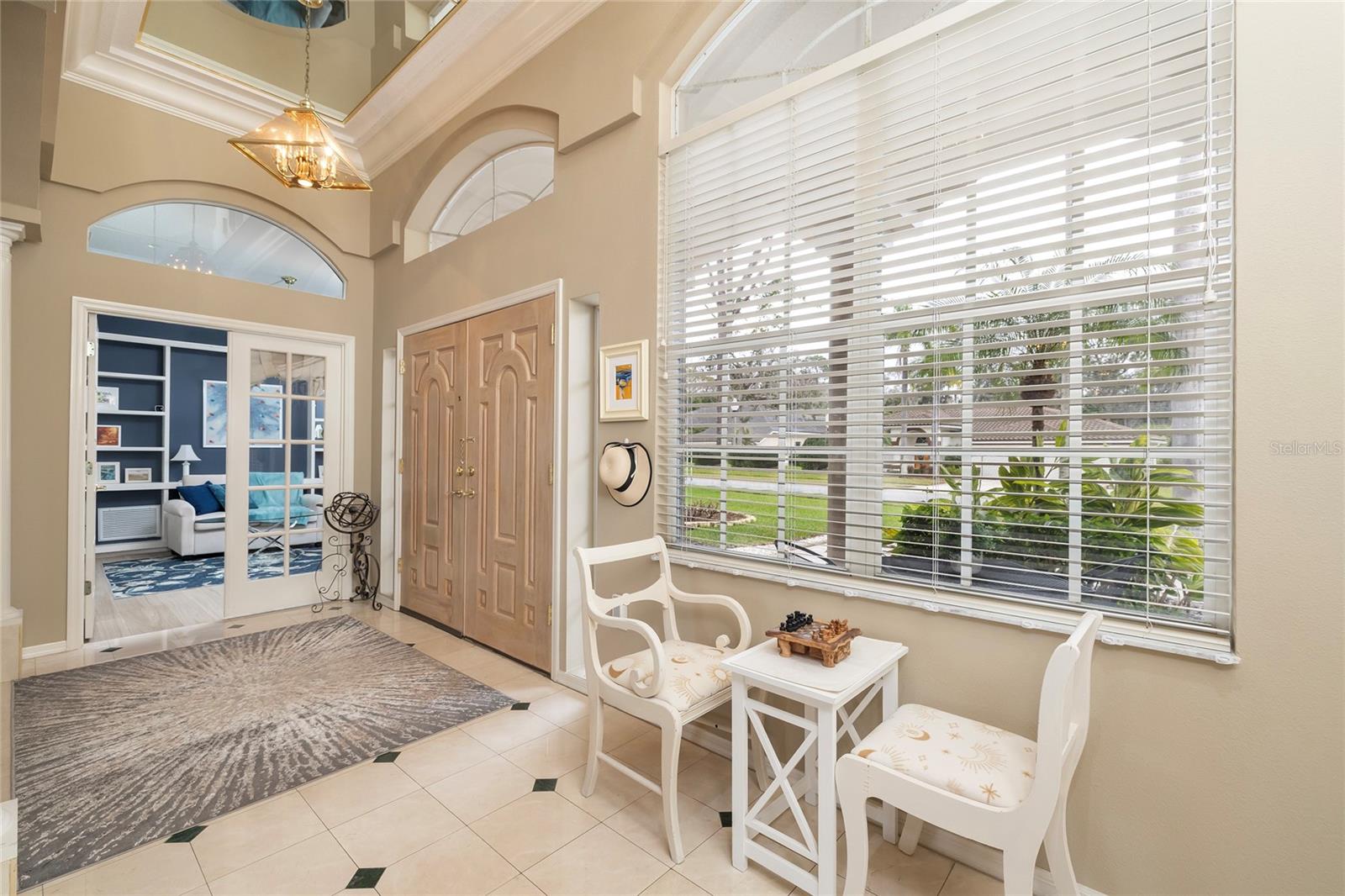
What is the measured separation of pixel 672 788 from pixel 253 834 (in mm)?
1441

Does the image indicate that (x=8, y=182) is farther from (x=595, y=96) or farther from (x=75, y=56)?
(x=595, y=96)

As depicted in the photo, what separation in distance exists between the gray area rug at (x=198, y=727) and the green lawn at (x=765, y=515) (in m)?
1.50

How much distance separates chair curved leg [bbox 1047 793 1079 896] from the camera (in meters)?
1.51

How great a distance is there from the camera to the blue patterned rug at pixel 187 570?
4.52 metres

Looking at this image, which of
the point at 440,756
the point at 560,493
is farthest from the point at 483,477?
the point at 440,756

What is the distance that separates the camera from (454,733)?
8.75 feet

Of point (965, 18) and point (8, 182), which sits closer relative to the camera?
point (965, 18)

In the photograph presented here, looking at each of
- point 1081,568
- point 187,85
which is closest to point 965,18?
point 1081,568

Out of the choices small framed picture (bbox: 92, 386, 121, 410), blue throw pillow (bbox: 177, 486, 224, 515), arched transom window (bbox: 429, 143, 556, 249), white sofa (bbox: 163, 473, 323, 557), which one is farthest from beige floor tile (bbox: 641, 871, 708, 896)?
small framed picture (bbox: 92, 386, 121, 410)

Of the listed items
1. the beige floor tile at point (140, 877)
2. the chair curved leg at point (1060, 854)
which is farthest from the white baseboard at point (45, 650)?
the chair curved leg at point (1060, 854)

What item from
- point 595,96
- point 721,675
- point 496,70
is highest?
point 496,70

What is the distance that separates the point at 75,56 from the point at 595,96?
322cm

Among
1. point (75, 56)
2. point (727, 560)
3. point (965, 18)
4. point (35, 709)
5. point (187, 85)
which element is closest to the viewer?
point (965, 18)

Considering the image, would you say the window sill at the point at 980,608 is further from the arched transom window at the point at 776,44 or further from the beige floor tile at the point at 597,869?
the arched transom window at the point at 776,44
